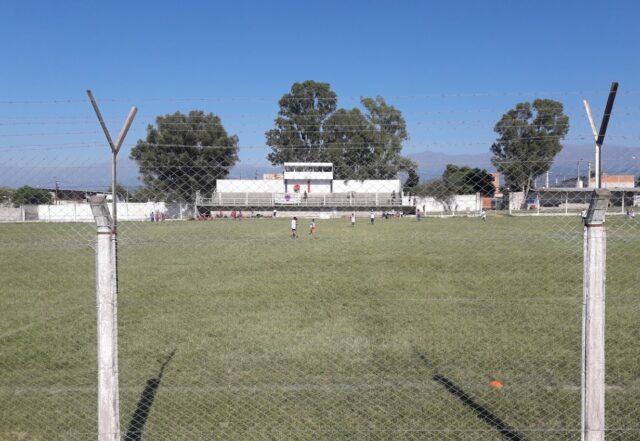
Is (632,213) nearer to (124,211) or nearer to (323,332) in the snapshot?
(323,332)

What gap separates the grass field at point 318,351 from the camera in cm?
474

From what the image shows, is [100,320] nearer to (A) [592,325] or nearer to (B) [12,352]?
(A) [592,325]

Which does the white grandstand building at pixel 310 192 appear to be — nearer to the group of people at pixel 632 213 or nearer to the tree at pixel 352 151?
the tree at pixel 352 151

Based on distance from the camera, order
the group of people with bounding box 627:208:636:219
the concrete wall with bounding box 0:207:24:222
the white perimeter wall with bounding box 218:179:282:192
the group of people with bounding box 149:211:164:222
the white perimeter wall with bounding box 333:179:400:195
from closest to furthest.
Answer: the white perimeter wall with bounding box 333:179:400:195 < the concrete wall with bounding box 0:207:24:222 < the white perimeter wall with bounding box 218:179:282:192 < the group of people with bounding box 149:211:164:222 < the group of people with bounding box 627:208:636:219

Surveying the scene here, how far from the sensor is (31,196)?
5758 mm

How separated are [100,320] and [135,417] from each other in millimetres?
1656

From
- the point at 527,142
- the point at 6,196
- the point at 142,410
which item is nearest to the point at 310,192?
the point at 527,142

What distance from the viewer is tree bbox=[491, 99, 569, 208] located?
5.58 m

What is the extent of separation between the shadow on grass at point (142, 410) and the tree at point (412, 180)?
346 cm

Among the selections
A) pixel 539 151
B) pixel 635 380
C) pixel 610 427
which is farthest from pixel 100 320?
pixel 635 380

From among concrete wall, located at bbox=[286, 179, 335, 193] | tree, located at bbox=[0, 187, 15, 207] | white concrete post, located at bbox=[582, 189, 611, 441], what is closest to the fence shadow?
white concrete post, located at bbox=[582, 189, 611, 441]

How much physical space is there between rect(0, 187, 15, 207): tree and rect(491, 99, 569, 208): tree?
209 inches

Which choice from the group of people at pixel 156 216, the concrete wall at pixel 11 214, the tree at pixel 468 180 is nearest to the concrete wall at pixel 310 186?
the group of people at pixel 156 216

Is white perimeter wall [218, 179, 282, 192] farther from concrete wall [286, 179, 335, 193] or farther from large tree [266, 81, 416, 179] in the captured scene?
concrete wall [286, 179, 335, 193]
